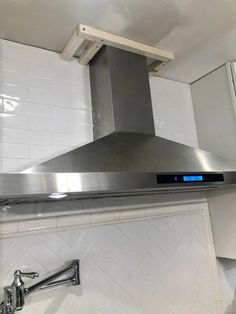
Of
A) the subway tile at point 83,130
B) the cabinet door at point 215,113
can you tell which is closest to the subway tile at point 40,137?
the subway tile at point 83,130

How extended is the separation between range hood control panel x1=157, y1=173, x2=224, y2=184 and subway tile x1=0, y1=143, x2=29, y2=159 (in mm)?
543

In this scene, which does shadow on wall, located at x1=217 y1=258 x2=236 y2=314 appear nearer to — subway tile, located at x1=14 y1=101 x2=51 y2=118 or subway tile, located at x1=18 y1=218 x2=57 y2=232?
subway tile, located at x1=18 y1=218 x2=57 y2=232

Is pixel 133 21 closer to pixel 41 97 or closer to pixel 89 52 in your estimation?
pixel 89 52

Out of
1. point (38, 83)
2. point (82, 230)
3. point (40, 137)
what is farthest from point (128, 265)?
point (38, 83)

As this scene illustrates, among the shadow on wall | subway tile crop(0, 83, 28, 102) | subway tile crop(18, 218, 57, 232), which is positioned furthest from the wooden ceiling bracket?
the shadow on wall

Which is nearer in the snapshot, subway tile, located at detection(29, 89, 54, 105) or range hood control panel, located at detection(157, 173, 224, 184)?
A: range hood control panel, located at detection(157, 173, 224, 184)

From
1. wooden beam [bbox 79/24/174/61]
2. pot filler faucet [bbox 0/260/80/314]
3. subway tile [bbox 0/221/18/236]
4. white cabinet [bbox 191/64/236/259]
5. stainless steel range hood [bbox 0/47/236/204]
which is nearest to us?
stainless steel range hood [bbox 0/47/236/204]

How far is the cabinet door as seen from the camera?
55.5 inches

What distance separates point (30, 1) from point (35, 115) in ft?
1.35

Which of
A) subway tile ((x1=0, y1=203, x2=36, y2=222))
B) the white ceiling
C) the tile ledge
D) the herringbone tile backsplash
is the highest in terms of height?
the white ceiling

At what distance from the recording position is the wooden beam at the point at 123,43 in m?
1.07

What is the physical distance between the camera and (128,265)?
1223mm

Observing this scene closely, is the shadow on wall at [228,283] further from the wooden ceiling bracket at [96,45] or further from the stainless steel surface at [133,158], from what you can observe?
the wooden ceiling bracket at [96,45]

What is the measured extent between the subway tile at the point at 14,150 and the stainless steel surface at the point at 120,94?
32 centimetres
